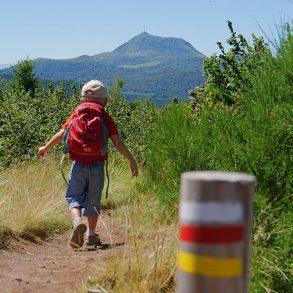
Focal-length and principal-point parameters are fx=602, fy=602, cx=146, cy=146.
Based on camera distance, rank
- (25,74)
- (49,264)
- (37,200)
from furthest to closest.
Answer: (25,74), (37,200), (49,264)

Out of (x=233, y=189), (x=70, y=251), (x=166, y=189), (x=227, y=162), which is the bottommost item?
(x=70, y=251)

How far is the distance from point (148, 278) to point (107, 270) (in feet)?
1.21

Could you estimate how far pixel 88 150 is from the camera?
18.0 feet

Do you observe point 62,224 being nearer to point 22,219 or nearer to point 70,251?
point 22,219

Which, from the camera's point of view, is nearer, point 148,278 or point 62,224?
point 148,278

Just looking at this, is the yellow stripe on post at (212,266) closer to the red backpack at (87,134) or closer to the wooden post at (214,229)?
the wooden post at (214,229)

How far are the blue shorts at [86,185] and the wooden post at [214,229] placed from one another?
423 centimetres

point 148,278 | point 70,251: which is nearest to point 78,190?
point 70,251

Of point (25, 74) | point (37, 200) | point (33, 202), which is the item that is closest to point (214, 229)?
point (33, 202)

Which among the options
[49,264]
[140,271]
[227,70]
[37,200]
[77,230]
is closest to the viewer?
[140,271]

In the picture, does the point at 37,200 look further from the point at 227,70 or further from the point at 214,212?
the point at 214,212

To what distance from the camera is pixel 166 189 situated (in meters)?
6.05

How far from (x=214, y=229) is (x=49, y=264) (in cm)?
373

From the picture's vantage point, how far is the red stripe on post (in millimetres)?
1431
